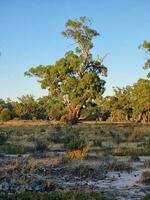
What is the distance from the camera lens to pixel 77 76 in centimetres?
5866

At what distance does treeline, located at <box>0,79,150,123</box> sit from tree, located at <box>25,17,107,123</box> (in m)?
1.23

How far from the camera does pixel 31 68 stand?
60000 mm

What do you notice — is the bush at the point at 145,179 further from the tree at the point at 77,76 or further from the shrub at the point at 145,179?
the tree at the point at 77,76

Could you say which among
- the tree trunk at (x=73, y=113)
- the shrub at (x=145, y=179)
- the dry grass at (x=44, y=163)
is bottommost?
the shrub at (x=145, y=179)

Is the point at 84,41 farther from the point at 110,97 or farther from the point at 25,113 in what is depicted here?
the point at 25,113

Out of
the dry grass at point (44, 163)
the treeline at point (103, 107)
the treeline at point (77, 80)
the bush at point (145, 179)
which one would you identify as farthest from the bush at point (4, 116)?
the bush at point (145, 179)

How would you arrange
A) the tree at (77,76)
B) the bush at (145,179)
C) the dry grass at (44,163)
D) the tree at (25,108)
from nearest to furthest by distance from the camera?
the bush at (145,179), the dry grass at (44,163), the tree at (77,76), the tree at (25,108)

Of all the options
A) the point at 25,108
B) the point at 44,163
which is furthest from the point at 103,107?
the point at 44,163

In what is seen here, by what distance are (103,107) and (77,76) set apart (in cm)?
1800

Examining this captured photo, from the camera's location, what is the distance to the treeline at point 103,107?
198ft

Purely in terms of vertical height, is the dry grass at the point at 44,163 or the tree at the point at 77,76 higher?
the tree at the point at 77,76

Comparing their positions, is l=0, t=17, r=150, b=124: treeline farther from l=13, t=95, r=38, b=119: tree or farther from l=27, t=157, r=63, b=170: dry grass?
l=27, t=157, r=63, b=170: dry grass

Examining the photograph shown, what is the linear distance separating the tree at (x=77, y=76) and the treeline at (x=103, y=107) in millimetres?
1226

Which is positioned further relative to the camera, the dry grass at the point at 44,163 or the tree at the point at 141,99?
the tree at the point at 141,99
